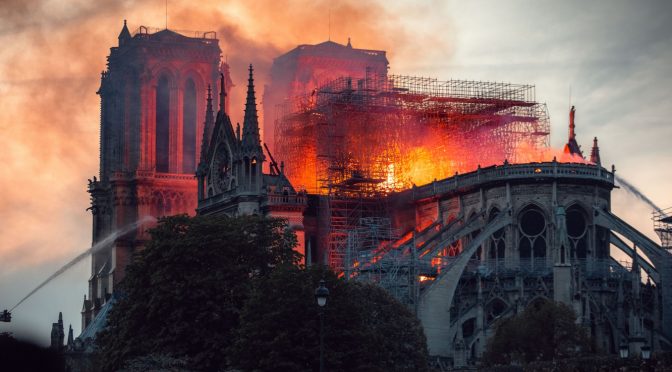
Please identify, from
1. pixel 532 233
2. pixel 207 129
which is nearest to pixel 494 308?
pixel 532 233

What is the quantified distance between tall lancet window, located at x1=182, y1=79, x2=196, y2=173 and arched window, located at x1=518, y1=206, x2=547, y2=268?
155 ft

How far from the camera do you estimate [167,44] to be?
14862 centimetres

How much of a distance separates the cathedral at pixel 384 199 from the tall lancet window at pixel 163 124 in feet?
0.41

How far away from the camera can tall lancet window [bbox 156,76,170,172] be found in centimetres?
14912

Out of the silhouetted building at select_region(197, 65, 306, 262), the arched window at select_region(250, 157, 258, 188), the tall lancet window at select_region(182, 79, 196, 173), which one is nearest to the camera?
the silhouetted building at select_region(197, 65, 306, 262)

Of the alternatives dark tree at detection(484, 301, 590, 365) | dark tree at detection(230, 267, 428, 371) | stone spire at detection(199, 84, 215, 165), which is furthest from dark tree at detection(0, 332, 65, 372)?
stone spire at detection(199, 84, 215, 165)

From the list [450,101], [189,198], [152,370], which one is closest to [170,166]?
[189,198]

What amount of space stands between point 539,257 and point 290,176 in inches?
1302

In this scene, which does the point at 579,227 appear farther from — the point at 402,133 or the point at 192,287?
the point at 192,287

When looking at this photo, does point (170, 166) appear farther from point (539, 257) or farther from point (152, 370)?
point (152, 370)

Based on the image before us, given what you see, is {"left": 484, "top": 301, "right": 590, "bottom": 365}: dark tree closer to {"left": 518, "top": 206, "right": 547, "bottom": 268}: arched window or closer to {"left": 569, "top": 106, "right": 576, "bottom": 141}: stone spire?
{"left": 518, "top": 206, "right": 547, "bottom": 268}: arched window

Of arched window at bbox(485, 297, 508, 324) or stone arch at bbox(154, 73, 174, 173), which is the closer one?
arched window at bbox(485, 297, 508, 324)

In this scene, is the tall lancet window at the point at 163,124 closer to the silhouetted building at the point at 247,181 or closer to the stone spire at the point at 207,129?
the stone spire at the point at 207,129

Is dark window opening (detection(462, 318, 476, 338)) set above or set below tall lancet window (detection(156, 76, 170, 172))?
below
